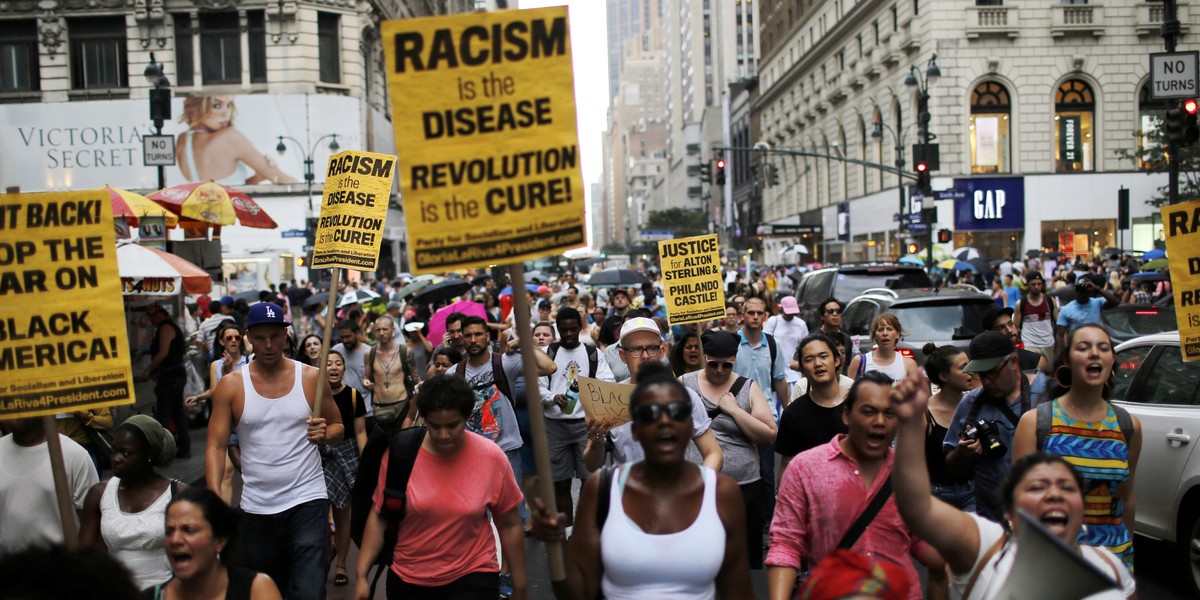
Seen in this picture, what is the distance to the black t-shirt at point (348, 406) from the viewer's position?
25.2 ft

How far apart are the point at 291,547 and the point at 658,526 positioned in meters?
3.03

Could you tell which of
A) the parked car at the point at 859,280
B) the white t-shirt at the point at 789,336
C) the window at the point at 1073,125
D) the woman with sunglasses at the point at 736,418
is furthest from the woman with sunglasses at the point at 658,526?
the window at the point at 1073,125

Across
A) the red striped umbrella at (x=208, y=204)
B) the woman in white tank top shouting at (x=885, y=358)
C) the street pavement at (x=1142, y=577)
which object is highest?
the red striped umbrella at (x=208, y=204)

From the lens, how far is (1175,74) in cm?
1430

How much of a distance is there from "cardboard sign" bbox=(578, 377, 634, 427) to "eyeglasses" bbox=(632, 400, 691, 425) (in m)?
3.09

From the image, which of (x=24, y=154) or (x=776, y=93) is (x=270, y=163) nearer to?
(x=24, y=154)

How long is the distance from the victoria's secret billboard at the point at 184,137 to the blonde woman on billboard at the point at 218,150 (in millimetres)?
41

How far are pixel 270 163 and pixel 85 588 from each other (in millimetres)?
44840

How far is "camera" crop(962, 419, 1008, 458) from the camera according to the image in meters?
5.26

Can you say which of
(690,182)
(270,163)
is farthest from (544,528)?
(690,182)

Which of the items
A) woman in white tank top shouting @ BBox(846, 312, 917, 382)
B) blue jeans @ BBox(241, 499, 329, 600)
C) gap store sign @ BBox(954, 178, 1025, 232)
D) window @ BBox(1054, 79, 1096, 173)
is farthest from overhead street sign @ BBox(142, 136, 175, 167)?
window @ BBox(1054, 79, 1096, 173)

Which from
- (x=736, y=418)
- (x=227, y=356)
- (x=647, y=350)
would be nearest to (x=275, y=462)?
(x=647, y=350)

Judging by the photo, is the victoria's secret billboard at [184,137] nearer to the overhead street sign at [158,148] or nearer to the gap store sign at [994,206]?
the gap store sign at [994,206]

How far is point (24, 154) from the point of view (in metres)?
46.0
